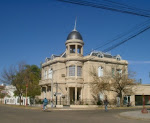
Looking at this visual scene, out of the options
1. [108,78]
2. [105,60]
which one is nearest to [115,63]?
[105,60]

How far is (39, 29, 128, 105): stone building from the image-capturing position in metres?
43.9

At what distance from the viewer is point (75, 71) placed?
145 feet

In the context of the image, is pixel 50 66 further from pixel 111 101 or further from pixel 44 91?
pixel 111 101

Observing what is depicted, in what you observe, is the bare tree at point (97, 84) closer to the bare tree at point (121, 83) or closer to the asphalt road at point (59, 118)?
the bare tree at point (121, 83)

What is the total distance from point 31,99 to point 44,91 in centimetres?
344

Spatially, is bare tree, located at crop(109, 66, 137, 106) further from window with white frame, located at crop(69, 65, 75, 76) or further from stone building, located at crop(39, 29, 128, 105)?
window with white frame, located at crop(69, 65, 75, 76)

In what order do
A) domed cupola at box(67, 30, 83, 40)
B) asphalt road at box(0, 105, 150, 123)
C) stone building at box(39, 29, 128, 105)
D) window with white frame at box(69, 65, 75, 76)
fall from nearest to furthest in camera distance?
asphalt road at box(0, 105, 150, 123) → stone building at box(39, 29, 128, 105) → window with white frame at box(69, 65, 75, 76) → domed cupola at box(67, 30, 83, 40)

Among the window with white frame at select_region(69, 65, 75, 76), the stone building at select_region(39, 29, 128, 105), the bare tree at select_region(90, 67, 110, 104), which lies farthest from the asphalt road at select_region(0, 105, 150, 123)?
the window with white frame at select_region(69, 65, 75, 76)

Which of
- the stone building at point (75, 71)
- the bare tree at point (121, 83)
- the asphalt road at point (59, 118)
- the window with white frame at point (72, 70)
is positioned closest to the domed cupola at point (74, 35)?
the stone building at point (75, 71)

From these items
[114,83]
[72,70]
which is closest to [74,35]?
[72,70]

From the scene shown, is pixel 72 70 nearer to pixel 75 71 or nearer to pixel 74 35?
pixel 75 71

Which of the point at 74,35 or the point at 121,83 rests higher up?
the point at 74,35

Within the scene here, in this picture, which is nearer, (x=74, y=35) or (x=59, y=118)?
(x=59, y=118)

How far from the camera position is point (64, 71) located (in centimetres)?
4662
